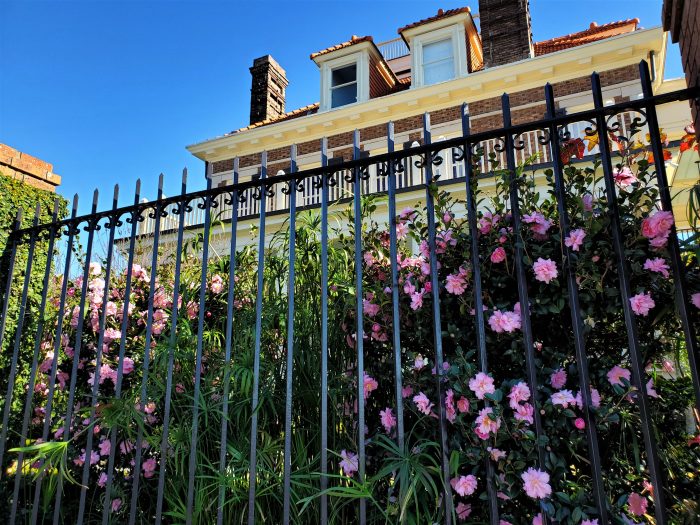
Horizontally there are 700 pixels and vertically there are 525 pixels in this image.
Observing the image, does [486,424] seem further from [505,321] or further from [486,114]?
[486,114]

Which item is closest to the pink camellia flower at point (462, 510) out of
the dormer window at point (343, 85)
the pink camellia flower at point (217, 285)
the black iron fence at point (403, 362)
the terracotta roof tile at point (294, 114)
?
the black iron fence at point (403, 362)

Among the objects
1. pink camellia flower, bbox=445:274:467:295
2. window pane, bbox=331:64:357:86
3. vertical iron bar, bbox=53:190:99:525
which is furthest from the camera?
window pane, bbox=331:64:357:86

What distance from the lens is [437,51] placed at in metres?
12.4

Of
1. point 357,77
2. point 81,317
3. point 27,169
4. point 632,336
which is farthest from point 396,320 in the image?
point 357,77

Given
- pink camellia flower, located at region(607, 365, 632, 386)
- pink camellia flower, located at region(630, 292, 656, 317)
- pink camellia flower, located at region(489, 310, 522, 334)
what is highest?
pink camellia flower, located at region(630, 292, 656, 317)

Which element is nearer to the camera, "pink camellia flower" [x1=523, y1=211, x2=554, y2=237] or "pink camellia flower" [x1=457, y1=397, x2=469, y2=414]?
"pink camellia flower" [x1=457, y1=397, x2=469, y2=414]

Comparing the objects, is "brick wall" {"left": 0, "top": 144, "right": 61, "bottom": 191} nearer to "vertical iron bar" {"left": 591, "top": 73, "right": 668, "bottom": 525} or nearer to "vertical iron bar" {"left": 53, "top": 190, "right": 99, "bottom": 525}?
"vertical iron bar" {"left": 53, "top": 190, "right": 99, "bottom": 525}

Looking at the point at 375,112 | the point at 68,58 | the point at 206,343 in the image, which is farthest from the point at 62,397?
the point at 375,112

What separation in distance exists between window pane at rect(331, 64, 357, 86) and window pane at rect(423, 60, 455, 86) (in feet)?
7.55

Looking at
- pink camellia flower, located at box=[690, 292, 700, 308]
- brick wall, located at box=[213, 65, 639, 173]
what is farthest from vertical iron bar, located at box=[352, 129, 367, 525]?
brick wall, located at box=[213, 65, 639, 173]

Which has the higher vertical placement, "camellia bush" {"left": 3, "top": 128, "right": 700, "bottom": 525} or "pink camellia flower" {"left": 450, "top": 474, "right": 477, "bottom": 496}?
"camellia bush" {"left": 3, "top": 128, "right": 700, "bottom": 525}

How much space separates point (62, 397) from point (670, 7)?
14.3 feet

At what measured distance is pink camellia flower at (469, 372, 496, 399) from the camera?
1.69 meters

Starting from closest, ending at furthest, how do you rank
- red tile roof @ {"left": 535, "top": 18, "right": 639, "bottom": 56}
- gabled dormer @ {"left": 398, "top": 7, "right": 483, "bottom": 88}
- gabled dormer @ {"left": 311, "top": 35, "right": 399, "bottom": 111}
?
red tile roof @ {"left": 535, "top": 18, "right": 639, "bottom": 56}, gabled dormer @ {"left": 398, "top": 7, "right": 483, "bottom": 88}, gabled dormer @ {"left": 311, "top": 35, "right": 399, "bottom": 111}
